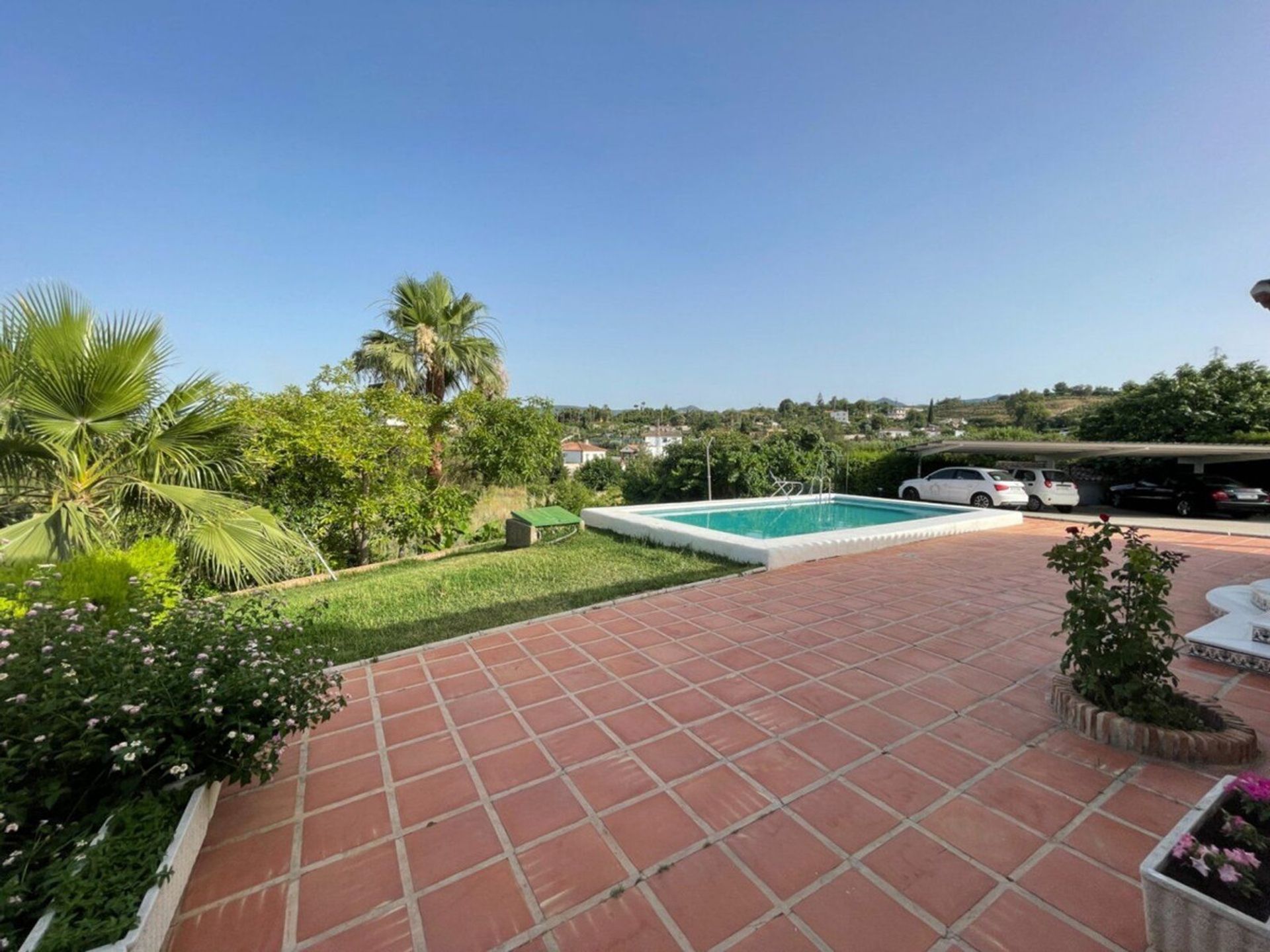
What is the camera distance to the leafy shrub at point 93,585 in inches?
97.4

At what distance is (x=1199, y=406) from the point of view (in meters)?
14.5

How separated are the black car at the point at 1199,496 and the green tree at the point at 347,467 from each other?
635 inches

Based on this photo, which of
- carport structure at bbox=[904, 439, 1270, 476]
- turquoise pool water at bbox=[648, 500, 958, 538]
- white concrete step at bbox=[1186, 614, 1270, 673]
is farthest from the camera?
carport structure at bbox=[904, 439, 1270, 476]

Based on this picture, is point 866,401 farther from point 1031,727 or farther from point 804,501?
point 1031,727

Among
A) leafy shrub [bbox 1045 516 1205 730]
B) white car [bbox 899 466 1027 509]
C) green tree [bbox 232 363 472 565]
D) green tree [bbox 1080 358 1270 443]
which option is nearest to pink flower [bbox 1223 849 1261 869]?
leafy shrub [bbox 1045 516 1205 730]

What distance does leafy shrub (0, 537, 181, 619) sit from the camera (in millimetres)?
2475

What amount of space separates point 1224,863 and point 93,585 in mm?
4750

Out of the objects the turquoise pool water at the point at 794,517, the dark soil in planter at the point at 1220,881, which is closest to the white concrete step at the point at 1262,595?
the dark soil in planter at the point at 1220,881

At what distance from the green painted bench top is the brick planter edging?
19.7ft

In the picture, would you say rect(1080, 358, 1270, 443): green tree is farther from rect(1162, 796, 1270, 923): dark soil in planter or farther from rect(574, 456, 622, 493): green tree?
rect(1162, 796, 1270, 923): dark soil in planter

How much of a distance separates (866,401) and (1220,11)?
66863 millimetres

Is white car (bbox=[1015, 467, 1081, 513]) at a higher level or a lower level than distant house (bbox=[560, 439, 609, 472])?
lower

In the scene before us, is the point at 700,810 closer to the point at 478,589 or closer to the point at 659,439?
the point at 478,589

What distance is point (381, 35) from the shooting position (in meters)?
6.93
